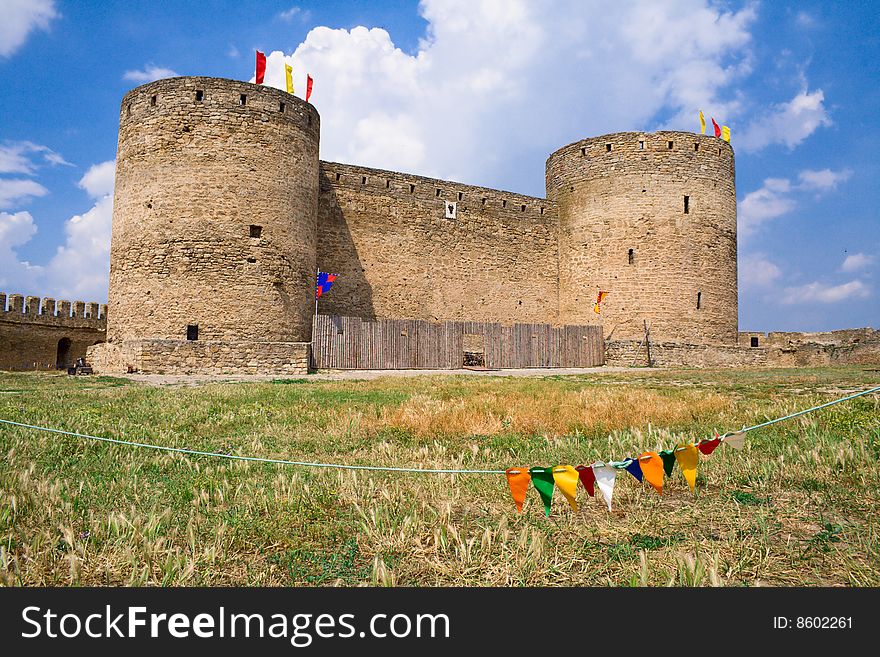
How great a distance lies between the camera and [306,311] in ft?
57.5

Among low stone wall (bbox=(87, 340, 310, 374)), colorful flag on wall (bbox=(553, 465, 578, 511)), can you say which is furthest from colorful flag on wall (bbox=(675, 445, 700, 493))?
low stone wall (bbox=(87, 340, 310, 374))

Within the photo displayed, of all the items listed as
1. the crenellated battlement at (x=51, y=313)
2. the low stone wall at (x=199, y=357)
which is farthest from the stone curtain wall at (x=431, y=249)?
the crenellated battlement at (x=51, y=313)

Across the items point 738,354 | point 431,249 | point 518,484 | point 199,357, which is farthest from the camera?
point 738,354

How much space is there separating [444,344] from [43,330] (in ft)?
57.6

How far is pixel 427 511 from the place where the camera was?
8.51ft

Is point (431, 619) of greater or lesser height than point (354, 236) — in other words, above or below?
below

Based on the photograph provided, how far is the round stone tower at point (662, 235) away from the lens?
74.1ft

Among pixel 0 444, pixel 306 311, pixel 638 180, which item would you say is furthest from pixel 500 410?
pixel 638 180

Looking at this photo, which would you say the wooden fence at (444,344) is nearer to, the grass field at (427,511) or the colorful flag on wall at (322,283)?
the colorful flag on wall at (322,283)

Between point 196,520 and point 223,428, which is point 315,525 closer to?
point 196,520

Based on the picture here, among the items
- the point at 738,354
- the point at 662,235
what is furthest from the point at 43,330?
the point at 738,354

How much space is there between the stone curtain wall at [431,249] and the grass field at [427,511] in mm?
16141

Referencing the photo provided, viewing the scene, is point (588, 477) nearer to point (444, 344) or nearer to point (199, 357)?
point (199, 357)

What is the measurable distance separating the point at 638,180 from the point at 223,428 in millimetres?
21390
